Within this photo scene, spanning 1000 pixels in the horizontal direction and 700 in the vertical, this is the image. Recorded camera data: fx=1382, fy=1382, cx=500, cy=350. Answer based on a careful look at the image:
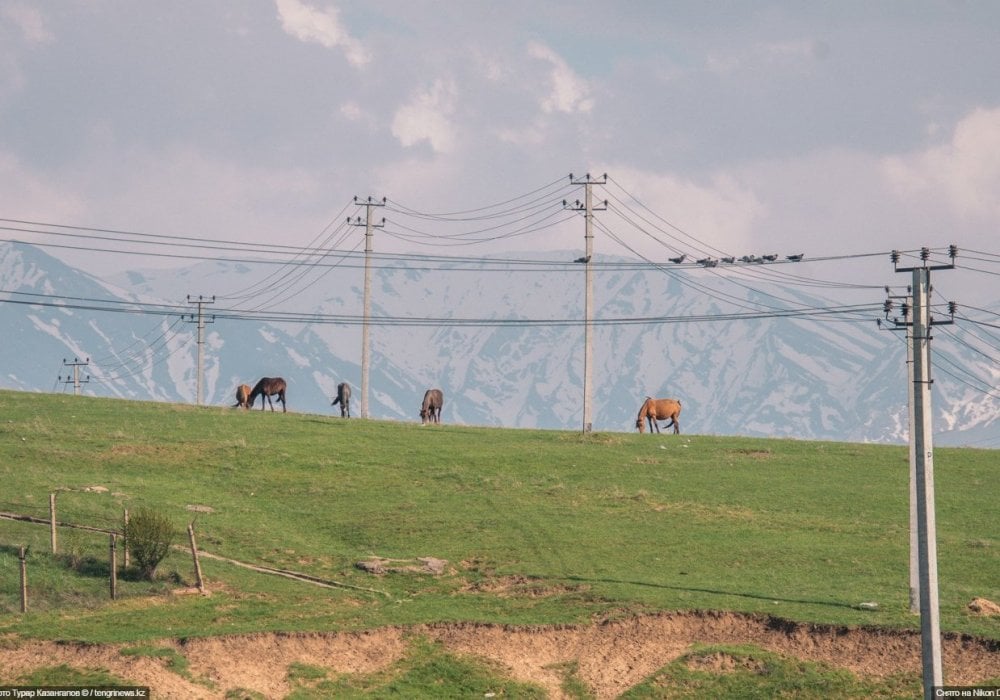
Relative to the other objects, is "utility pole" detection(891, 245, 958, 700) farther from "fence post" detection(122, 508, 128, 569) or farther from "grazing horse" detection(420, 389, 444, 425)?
"grazing horse" detection(420, 389, 444, 425)

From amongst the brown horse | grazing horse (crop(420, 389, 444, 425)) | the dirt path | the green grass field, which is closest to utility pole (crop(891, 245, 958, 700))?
the dirt path

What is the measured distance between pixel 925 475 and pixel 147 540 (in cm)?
2063

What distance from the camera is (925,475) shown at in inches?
1238

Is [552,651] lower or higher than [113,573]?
lower

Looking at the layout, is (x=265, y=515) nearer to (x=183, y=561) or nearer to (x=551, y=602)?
(x=183, y=561)

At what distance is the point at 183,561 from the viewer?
40531 millimetres

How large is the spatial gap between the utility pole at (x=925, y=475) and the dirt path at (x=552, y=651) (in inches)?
97.9

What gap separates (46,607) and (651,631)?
15.4 m

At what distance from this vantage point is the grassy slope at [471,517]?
36.9 meters

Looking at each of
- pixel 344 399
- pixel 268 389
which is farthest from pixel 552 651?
pixel 268 389

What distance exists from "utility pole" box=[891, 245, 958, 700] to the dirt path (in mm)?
2485

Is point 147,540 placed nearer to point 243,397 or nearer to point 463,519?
point 463,519

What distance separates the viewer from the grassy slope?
121 feet

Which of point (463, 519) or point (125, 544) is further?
point (463, 519)
